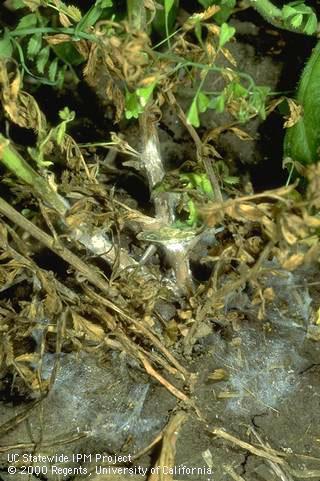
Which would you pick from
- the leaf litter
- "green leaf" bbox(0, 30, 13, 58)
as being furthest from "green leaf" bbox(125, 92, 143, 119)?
"green leaf" bbox(0, 30, 13, 58)

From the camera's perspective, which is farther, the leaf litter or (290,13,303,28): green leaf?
(290,13,303,28): green leaf

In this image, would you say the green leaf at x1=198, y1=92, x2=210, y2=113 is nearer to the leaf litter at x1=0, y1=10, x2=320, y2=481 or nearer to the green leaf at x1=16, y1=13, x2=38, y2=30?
the leaf litter at x1=0, y1=10, x2=320, y2=481

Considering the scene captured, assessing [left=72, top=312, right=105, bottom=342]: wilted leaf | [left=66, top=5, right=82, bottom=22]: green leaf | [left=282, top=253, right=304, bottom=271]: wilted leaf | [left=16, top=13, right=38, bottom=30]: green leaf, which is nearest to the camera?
[left=282, top=253, right=304, bottom=271]: wilted leaf

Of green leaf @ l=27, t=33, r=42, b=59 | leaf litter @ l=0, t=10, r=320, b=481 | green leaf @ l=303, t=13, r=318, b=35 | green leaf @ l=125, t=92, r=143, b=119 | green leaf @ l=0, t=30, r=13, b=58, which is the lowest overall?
leaf litter @ l=0, t=10, r=320, b=481

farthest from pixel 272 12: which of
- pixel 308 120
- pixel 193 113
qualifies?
pixel 193 113

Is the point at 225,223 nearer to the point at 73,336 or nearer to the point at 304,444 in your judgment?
the point at 73,336

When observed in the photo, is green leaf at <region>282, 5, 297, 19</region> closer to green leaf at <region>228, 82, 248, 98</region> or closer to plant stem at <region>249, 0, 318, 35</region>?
plant stem at <region>249, 0, 318, 35</region>

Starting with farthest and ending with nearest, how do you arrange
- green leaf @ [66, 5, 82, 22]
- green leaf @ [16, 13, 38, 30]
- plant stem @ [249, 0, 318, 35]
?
plant stem @ [249, 0, 318, 35] < green leaf @ [16, 13, 38, 30] < green leaf @ [66, 5, 82, 22]

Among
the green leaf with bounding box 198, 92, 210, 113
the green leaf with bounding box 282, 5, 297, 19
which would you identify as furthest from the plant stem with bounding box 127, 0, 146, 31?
the green leaf with bounding box 282, 5, 297, 19

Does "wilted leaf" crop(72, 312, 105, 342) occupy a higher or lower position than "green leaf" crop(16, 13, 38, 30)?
lower

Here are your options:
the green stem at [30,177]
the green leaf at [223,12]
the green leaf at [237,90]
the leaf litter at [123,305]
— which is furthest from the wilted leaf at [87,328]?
the green leaf at [223,12]
